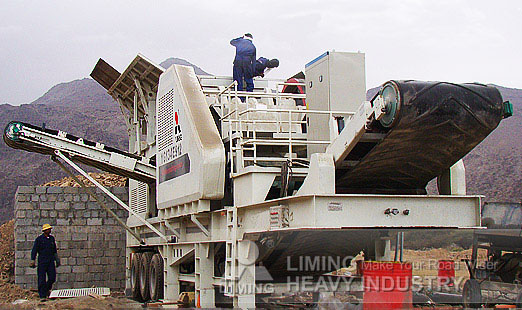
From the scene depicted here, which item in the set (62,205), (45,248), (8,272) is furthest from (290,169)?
(8,272)

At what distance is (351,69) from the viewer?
9859 millimetres

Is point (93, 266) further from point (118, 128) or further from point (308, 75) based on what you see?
point (118, 128)

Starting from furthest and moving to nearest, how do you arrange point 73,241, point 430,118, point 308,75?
point 73,241
point 308,75
point 430,118

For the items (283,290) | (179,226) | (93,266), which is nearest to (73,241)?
(93,266)

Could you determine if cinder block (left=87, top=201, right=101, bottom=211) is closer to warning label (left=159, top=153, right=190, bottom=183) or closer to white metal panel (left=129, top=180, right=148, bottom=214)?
white metal panel (left=129, top=180, right=148, bottom=214)

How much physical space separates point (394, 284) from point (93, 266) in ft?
33.8

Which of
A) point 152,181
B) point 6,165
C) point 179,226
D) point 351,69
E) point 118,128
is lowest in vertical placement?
point 179,226

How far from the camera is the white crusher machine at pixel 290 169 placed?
8.01 m

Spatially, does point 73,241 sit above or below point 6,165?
below

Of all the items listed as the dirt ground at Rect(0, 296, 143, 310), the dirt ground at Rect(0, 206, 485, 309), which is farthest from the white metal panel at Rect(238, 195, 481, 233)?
the dirt ground at Rect(0, 296, 143, 310)

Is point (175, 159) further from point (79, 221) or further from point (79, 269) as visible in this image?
point (79, 269)

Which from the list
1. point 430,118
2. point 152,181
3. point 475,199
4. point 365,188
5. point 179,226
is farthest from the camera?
point 152,181

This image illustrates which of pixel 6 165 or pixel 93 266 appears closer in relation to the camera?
pixel 93 266

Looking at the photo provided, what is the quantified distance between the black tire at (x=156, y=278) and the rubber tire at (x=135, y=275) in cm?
94
